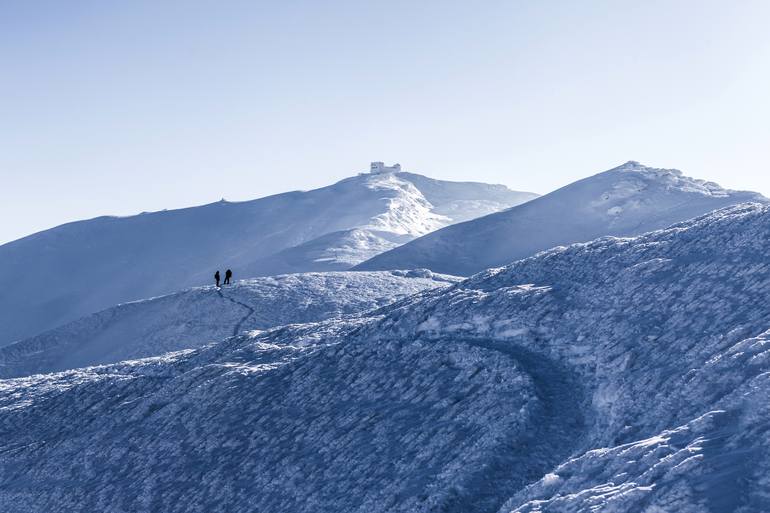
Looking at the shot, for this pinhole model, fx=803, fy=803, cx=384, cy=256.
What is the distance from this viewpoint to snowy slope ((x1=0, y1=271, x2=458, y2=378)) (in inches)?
2098

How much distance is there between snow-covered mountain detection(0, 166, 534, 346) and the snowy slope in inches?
1992

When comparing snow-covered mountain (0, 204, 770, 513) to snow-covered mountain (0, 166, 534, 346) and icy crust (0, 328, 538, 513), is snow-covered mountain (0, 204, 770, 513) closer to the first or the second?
icy crust (0, 328, 538, 513)

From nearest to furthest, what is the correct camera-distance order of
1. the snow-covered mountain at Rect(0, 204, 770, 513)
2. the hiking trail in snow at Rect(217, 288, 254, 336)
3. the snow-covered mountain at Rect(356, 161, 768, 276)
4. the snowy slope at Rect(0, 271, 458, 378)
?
the snow-covered mountain at Rect(0, 204, 770, 513) → the hiking trail in snow at Rect(217, 288, 254, 336) → the snowy slope at Rect(0, 271, 458, 378) → the snow-covered mountain at Rect(356, 161, 768, 276)

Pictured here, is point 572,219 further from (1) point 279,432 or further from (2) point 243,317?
(1) point 279,432

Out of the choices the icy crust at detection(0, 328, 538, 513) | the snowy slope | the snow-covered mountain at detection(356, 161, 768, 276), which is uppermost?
the snow-covered mountain at detection(356, 161, 768, 276)

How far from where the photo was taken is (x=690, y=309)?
22.5 m

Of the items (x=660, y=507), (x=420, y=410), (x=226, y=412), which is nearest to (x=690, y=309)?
(x=420, y=410)

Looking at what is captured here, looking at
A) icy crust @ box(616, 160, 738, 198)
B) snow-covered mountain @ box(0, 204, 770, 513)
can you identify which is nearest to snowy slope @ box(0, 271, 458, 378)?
snow-covered mountain @ box(0, 204, 770, 513)

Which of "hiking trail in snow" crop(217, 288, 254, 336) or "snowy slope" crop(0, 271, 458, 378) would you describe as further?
"snowy slope" crop(0, 271, 458, 378)

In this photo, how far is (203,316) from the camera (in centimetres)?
5762

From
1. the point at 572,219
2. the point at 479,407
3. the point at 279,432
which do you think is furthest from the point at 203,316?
the point at 572,219

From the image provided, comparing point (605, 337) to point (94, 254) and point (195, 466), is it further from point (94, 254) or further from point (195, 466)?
point (94, 254)

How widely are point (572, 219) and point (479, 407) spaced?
246ft

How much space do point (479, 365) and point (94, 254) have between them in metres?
167
